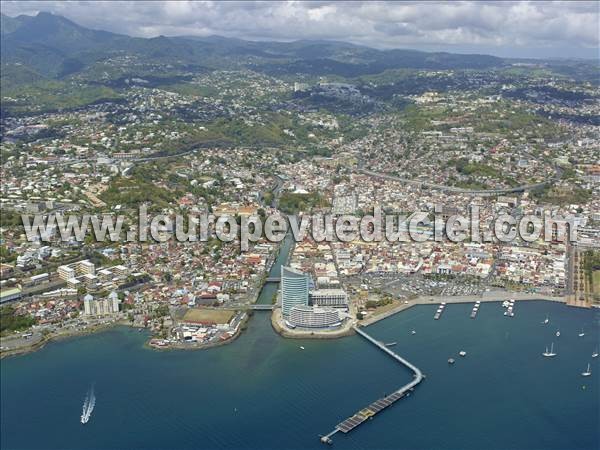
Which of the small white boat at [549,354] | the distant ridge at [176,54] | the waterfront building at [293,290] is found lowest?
the small white boat at [549,354]

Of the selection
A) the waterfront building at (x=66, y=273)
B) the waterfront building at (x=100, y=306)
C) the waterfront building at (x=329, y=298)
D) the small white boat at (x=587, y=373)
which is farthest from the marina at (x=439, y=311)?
the waterfront building at (x=66, y=273)

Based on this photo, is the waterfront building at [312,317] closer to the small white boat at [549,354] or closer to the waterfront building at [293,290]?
the waterfront building at [293,290]

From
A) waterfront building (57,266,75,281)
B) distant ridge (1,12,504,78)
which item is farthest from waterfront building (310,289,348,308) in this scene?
distant ridge (1,12,504,78)

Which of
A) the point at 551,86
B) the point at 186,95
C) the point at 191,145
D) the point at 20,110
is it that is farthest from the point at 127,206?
the point at 551,86

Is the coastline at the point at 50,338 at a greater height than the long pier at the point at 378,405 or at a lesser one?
lesser

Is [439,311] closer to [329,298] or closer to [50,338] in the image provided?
[329,298]

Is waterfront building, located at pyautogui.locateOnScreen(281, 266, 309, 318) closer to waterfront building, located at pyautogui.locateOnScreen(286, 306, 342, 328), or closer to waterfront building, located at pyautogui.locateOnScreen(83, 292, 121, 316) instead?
waterfront building, located at pyautogui.locateOnScreen(286, 306, 342, 328)
